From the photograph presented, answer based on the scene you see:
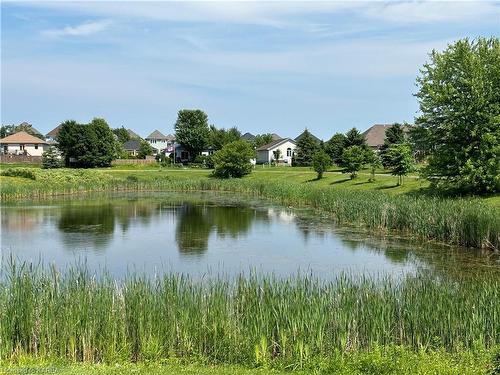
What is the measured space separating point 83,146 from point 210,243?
50916mm

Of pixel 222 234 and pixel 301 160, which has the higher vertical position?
pixel 301 160

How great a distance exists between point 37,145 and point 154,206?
58.6 m

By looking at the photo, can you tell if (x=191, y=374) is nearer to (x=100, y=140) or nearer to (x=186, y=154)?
(x=100, y=140)

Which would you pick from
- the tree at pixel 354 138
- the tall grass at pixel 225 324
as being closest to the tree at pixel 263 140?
the tree at pixel 354 138

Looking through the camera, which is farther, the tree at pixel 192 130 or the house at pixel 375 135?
the tree at pixel 192 130

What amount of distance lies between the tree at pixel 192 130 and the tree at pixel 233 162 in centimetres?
2283

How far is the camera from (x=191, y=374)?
7734mm

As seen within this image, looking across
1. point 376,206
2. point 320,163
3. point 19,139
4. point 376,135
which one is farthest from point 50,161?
point 376,206

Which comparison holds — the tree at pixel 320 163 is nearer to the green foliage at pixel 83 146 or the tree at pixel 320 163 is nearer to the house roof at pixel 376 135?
the house roof at pixel 376 135

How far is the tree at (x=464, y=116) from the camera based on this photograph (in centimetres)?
2875

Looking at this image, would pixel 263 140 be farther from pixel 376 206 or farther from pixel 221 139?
pixel 376 206

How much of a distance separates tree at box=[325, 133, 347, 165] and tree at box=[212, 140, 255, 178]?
8.96 meters

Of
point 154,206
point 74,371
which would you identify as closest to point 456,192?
point 154,206

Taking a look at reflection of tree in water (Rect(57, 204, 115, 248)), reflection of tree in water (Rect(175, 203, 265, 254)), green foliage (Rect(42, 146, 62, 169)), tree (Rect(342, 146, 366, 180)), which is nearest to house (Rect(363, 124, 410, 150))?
tree (Rect(342, 146, 366, 180))
